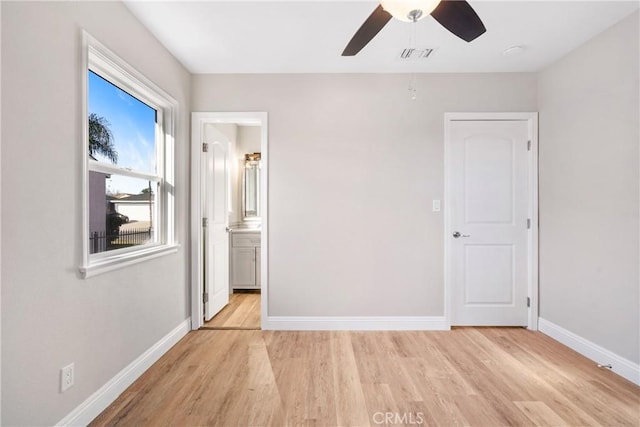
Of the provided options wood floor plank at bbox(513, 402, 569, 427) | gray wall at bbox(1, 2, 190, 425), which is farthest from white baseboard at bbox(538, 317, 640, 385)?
gray wall at bbox(1, 2, 190, 425)

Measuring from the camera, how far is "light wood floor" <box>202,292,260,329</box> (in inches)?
123

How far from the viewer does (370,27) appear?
1.57 metres

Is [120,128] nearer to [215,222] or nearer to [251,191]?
[215,222]

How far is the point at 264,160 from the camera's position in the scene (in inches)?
118

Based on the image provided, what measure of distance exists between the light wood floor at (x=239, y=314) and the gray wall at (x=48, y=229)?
116cm

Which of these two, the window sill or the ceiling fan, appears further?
the window sill

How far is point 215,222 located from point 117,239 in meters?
1.28

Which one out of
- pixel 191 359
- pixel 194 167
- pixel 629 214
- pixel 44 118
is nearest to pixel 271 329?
pixel 191 359

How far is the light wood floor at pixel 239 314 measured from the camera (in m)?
3.12

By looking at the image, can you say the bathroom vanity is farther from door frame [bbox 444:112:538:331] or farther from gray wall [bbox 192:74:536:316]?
door frame [bbox 444:112:538:331]

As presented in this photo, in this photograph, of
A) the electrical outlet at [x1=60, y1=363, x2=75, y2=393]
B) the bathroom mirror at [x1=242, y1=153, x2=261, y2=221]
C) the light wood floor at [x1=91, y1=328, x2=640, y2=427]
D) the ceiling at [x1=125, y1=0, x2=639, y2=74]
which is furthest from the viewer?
the bathroom mirror at [x1=242, y1=153, x2=261, y2=221]

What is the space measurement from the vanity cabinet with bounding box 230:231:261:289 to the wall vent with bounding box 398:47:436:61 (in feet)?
9.38

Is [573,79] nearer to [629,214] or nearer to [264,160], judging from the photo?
[629,214]

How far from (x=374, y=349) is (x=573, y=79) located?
9.19 ft
